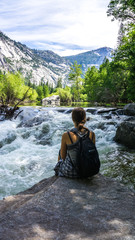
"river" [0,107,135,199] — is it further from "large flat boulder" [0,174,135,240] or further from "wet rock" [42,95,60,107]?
"wet rock" [42,95,60,107]

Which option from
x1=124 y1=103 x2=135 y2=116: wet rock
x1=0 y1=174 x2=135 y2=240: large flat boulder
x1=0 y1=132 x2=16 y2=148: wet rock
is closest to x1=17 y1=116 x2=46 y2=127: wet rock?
x1=0 y1=132 x2=16 y2=148: wet rock

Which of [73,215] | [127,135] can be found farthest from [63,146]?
[127,135]

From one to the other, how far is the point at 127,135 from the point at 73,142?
6.83m

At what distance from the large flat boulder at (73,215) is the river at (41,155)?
6.90ft

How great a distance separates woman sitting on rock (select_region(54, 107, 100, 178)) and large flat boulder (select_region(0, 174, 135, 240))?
0.86 feet

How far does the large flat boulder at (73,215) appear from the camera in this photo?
1.74 meters

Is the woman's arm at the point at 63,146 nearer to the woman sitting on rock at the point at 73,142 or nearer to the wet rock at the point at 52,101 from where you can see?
the woman sitting on rock at the point at 73,142

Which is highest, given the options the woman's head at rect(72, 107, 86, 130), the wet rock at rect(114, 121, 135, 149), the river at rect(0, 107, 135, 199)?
the woman's head at rect(72, 107, 86, 130)

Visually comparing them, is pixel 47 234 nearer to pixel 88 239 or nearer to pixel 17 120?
pixel 88 239

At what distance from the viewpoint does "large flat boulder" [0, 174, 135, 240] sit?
5.71 ft

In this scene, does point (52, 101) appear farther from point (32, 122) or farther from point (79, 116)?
point (79, 116)

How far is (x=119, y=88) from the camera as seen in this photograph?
138ft

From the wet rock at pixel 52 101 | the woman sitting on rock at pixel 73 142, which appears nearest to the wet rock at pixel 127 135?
the woman sitting on rock at pixel 73 142

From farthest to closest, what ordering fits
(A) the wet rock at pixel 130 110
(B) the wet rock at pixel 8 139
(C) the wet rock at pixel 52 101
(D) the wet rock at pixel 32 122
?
(C) the wet rock at pixel 52 101, (A) the wet rock at pixel 130 110, (D) the wet rock at pixel 32 122, (B) the wet rock at pixel 8 139
